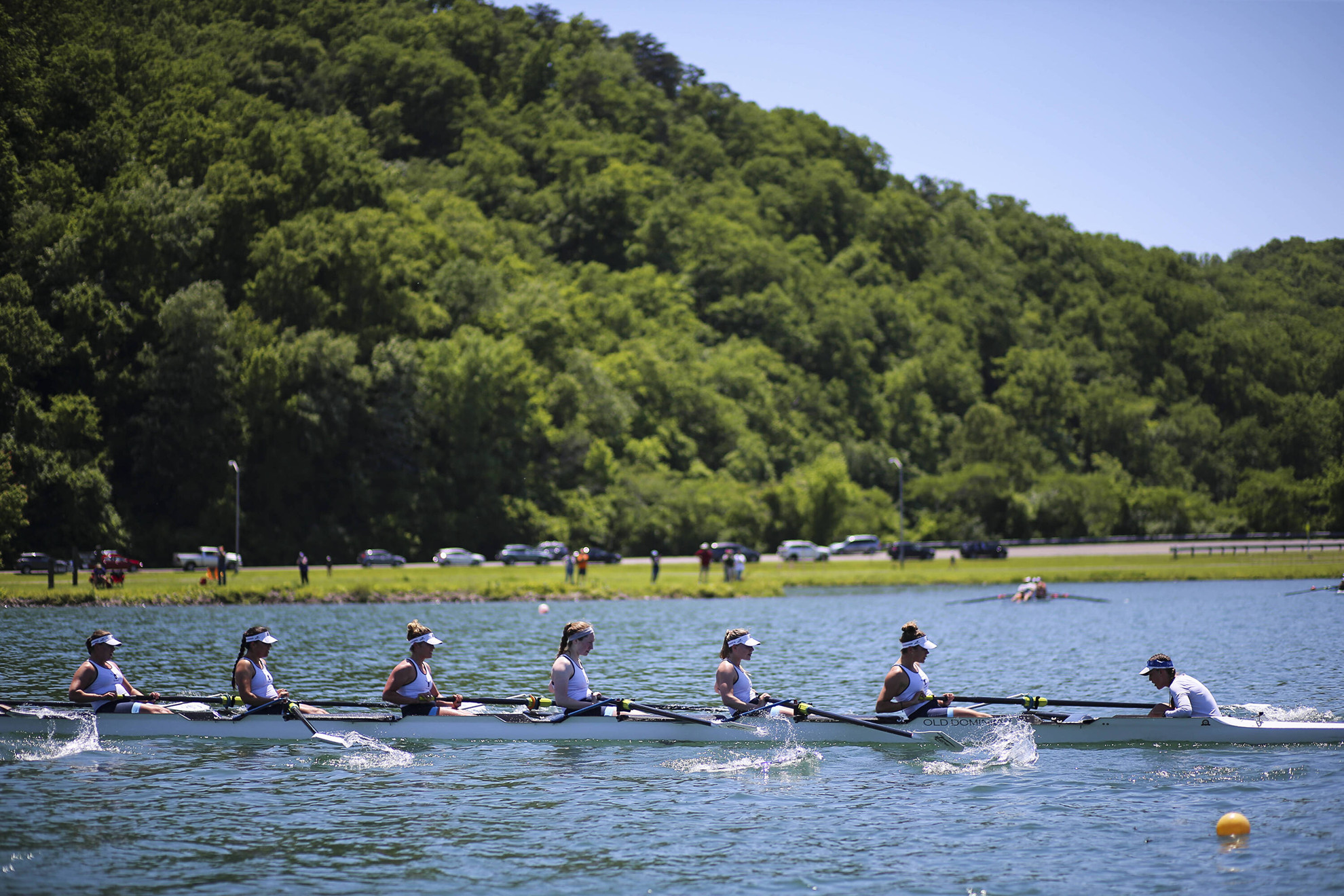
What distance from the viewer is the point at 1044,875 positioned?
43.3 ft

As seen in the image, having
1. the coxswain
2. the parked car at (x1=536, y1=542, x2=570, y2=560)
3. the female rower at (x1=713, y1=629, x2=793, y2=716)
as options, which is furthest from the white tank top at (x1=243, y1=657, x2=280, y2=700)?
the parked car at (x1=536, y1=542, x2=570, y2=560)

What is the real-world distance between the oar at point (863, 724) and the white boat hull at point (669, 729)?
0.20ft

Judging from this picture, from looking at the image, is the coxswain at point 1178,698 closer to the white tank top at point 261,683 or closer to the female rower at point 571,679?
the female rower at point 571,679

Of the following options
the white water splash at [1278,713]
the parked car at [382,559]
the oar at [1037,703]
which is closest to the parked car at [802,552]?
the parked car at [382,559]

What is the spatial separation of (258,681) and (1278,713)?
57.3ft

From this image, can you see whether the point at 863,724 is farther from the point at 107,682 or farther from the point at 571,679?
the point at 107,682

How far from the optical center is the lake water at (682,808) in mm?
13266

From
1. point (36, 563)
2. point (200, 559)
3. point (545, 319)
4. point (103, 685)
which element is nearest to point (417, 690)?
point (103, 685)

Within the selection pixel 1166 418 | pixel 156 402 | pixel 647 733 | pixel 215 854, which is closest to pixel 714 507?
pixel 156 402

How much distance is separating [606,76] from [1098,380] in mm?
80230

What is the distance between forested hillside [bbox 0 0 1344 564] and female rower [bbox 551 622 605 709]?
5390cm

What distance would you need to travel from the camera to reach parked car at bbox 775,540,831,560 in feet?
311

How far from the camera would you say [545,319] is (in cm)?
10300

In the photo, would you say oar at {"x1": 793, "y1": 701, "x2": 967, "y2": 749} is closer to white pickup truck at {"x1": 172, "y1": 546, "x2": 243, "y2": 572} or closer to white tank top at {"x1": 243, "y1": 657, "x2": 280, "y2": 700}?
white tank top at {"x1": 243, "y1": 657, "x2": 280, "y2": 700}
